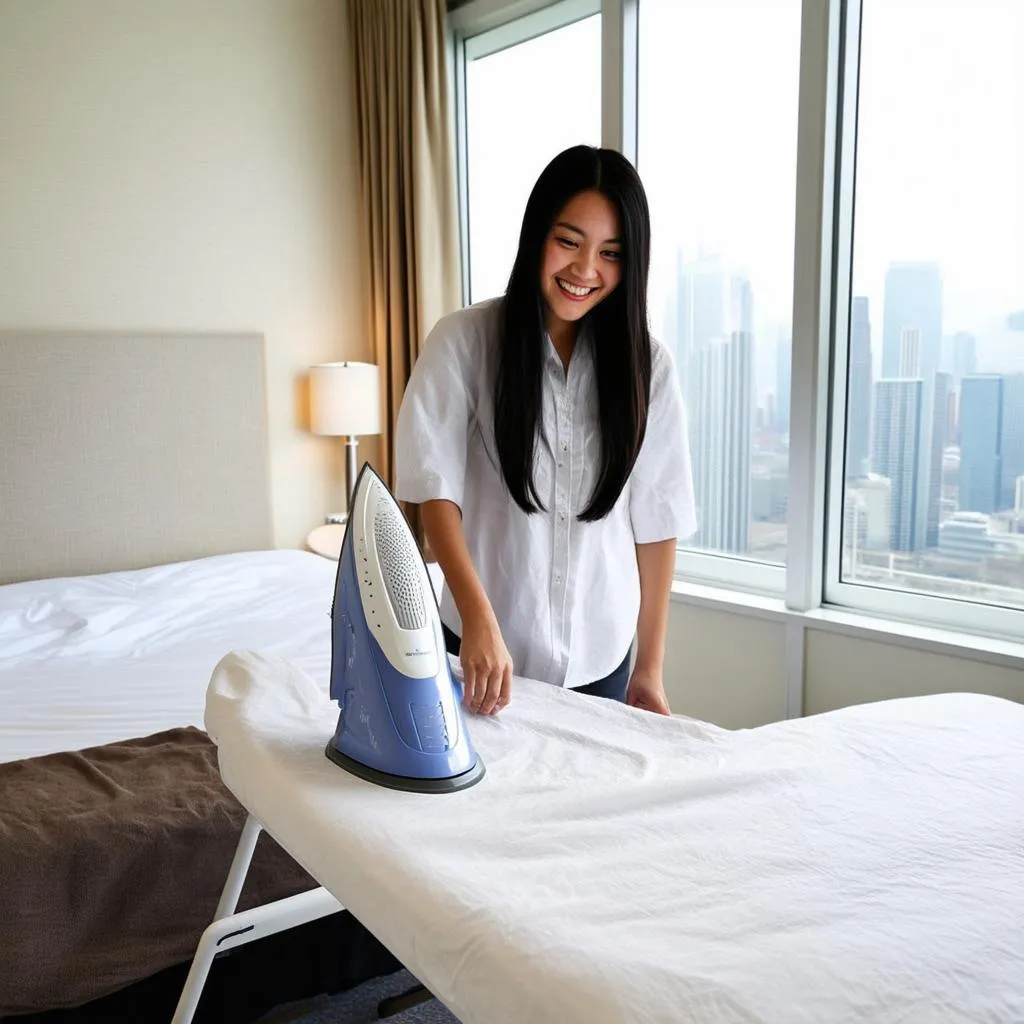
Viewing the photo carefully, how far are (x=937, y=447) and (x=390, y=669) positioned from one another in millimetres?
1945

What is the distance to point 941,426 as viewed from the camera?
2453 millimetres

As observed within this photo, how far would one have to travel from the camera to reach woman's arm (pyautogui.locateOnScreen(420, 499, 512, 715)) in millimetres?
1099

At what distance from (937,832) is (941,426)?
1.80 metres

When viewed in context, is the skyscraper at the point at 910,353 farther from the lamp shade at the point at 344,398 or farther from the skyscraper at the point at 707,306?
the lamp shade at the point at 344,398

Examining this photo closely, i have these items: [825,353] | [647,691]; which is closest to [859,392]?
[825,353]

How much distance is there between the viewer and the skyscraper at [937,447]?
8.00ft

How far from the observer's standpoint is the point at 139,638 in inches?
103

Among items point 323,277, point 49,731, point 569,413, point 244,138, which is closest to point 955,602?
point 569,413

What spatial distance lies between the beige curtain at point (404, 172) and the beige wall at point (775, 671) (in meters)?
1.15

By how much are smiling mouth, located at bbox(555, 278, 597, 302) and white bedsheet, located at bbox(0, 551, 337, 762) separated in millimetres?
1144

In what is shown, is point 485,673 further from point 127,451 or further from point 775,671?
point 127,451

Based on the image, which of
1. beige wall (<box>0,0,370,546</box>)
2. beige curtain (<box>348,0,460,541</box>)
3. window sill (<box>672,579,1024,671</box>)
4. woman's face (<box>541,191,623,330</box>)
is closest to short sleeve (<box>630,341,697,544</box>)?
woman's face (<box>541,191,623,330</box>)

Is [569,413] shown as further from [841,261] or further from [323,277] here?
[323,277]

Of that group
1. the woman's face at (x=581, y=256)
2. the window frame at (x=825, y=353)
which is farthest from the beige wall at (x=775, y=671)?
the woman's face at (x=581, y=256)
